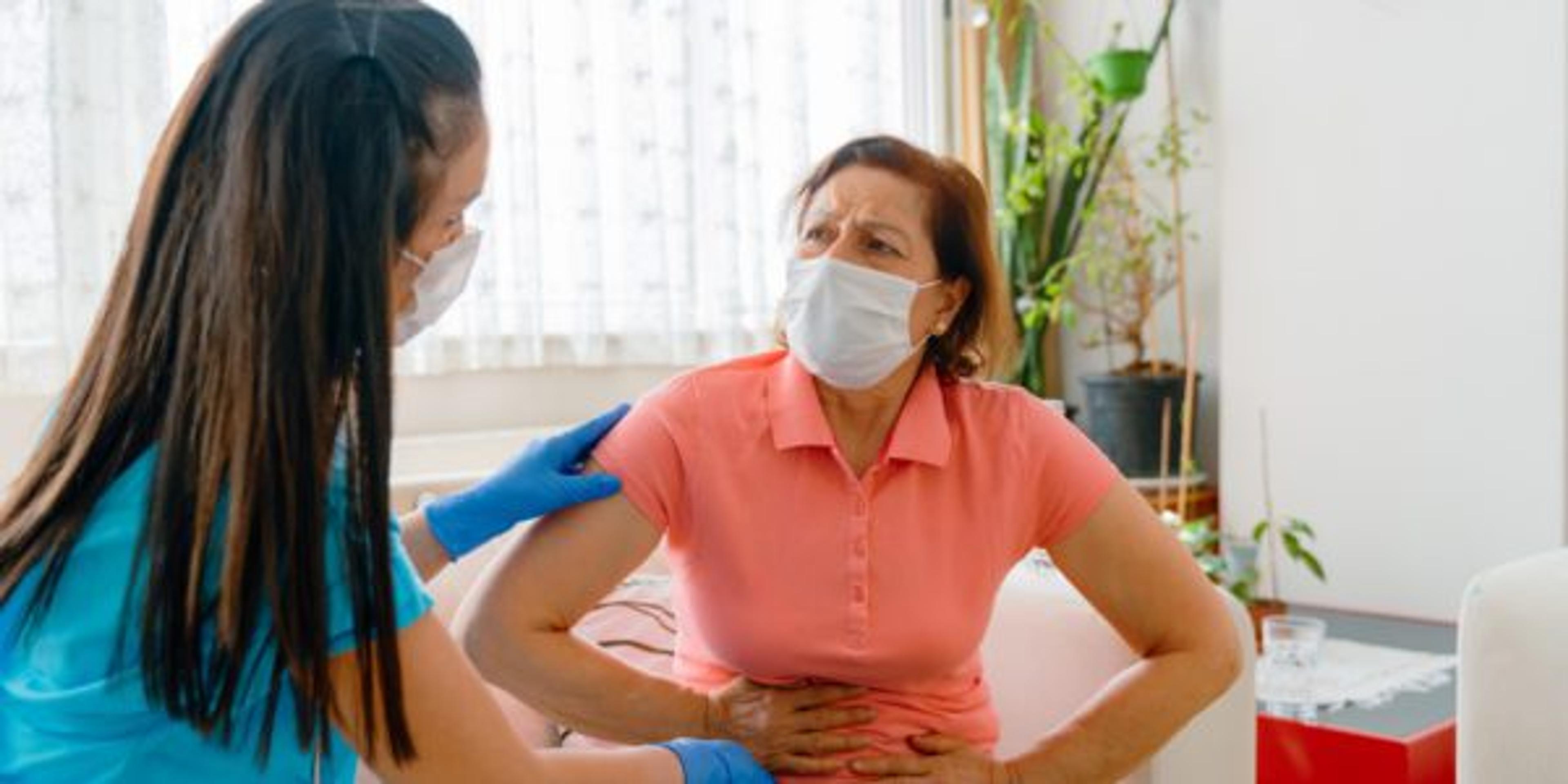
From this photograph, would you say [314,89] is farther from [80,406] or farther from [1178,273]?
[1178,273]

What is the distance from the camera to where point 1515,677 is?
1.28 meters

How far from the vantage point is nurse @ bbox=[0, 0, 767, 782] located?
0.93 m

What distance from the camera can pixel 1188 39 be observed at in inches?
155

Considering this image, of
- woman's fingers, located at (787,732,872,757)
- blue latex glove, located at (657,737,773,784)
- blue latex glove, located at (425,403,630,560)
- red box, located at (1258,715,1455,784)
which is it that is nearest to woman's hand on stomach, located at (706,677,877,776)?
woman's fingers, located at (787,732,872,757)

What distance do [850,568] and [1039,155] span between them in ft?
8.95

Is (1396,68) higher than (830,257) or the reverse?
higher

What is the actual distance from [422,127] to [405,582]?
32cm

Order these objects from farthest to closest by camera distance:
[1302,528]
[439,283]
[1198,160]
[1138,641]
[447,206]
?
[1198,160] → [1302,528] → [1138,641] → [439,283] → [447,206]

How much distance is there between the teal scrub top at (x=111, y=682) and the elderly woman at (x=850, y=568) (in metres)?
0.49

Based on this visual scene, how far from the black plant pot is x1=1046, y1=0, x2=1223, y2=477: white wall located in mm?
126

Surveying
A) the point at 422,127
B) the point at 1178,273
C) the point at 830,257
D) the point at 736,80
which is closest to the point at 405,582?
the point at 422,127

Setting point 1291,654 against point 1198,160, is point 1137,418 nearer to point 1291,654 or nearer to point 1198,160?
point 1198,160

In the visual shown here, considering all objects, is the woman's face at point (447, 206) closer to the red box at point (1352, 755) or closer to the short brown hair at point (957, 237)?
the short brown hair at point (957, 237)

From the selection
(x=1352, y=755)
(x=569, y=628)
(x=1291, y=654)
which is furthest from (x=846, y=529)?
(x=1291, y=654)
